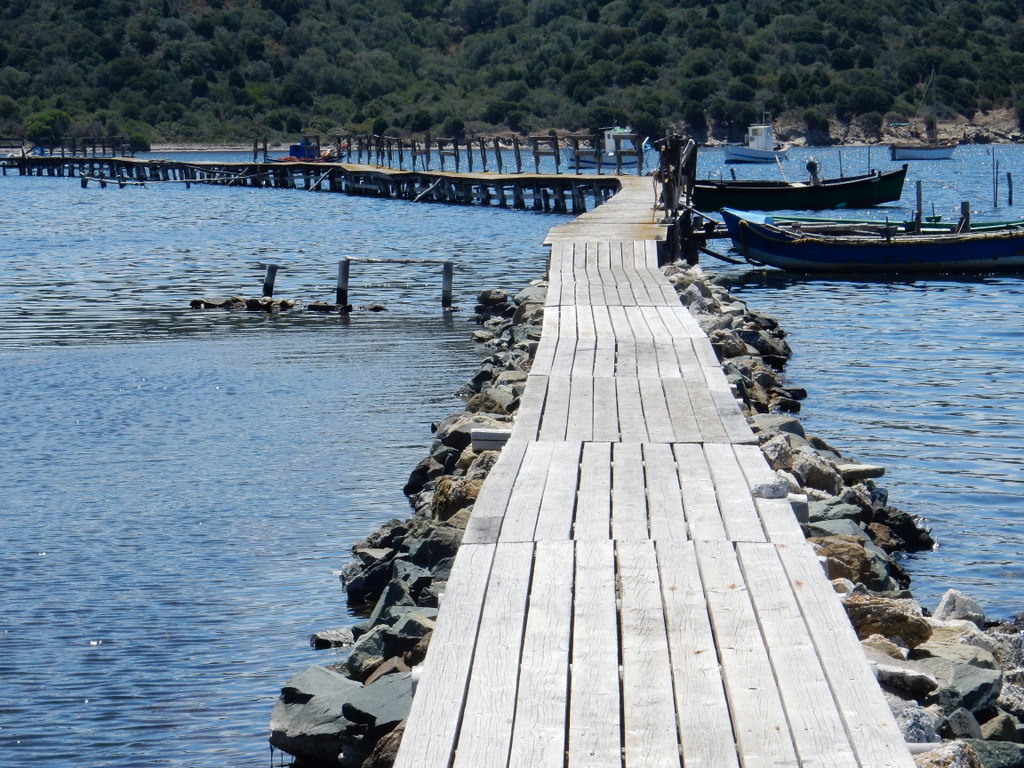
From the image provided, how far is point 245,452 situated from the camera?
1245cm

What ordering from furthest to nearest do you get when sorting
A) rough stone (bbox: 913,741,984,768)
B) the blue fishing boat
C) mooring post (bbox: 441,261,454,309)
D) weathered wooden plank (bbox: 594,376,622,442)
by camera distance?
the blue fishing boat < mooring post (bbox: 441,261,454,309) < weathered wooden plank (bbox: 594,376,622,442) < rough stone (bbox: 913,741,984,768)

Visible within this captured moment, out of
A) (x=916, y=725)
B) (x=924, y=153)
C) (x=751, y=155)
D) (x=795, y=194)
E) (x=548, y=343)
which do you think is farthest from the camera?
(x=924, y=153)

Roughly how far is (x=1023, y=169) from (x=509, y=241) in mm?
51369

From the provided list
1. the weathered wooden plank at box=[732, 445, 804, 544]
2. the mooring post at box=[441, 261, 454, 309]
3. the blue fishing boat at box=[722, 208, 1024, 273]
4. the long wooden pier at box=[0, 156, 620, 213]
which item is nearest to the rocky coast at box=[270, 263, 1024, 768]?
the weathered wooden plank at box=[732, 445, 804, 544]

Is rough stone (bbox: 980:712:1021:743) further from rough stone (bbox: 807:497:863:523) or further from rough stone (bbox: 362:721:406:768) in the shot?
rough stone (bbox: 807:497:863:523)

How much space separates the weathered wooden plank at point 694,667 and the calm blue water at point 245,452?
2.10m

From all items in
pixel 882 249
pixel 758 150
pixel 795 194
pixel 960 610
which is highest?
pixel 758 150

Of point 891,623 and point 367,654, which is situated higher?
point 891,623

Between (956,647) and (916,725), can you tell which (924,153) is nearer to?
(956,647)

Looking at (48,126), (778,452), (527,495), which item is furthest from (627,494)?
(48,126)

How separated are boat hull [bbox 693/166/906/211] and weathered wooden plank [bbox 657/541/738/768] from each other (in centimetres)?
3124

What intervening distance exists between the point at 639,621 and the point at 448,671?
0.76 m

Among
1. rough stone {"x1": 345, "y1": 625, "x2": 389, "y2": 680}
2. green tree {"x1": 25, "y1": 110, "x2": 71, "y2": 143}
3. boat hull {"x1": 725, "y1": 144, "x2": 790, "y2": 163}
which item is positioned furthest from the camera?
green tree {"x1": 25, "y1": 110, "x2": 71, "y2": 143}

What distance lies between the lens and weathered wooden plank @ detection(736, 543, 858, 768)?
4.11 meters
